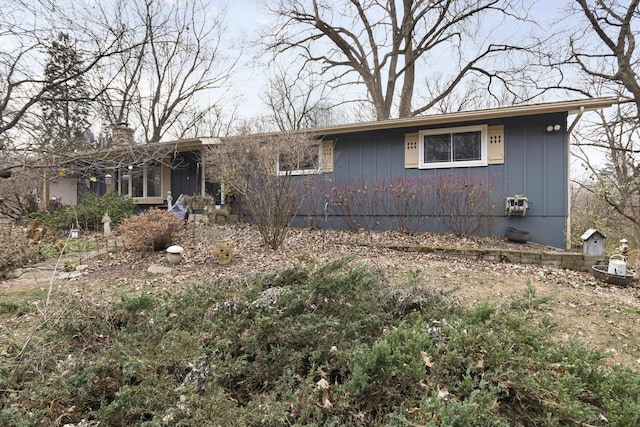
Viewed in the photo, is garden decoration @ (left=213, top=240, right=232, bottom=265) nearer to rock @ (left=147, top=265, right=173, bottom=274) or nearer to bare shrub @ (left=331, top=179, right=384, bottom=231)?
rock @ (left=147, top=265, right=173, bottom=274)

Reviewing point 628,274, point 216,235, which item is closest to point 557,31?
point 628,274

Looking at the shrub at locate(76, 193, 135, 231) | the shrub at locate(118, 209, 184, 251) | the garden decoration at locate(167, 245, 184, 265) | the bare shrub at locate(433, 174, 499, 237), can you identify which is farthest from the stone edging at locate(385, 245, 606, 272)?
the shrub at locate(76, 193, 135, 231)

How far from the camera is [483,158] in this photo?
7.20m

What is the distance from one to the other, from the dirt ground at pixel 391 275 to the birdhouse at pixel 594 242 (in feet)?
1.37

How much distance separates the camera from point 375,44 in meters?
14.6

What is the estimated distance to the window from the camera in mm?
11094

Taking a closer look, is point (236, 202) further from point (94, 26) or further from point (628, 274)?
point (628, 274)

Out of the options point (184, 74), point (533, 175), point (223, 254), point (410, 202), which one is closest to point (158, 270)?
point (223, 254)

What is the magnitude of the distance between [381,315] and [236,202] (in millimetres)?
7612

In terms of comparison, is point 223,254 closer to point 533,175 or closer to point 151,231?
point 151,231

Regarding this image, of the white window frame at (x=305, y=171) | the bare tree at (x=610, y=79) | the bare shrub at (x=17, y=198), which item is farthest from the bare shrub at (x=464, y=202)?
the bare shrub at (x=17, y=198)

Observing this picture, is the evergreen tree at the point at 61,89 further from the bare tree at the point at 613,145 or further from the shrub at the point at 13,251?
the bare tree at the point at 613,145

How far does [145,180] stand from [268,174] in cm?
739

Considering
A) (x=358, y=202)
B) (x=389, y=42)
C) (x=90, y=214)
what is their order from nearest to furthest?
(x=358, y=202) → (x=90, y=214) → (x=389, y=42)
